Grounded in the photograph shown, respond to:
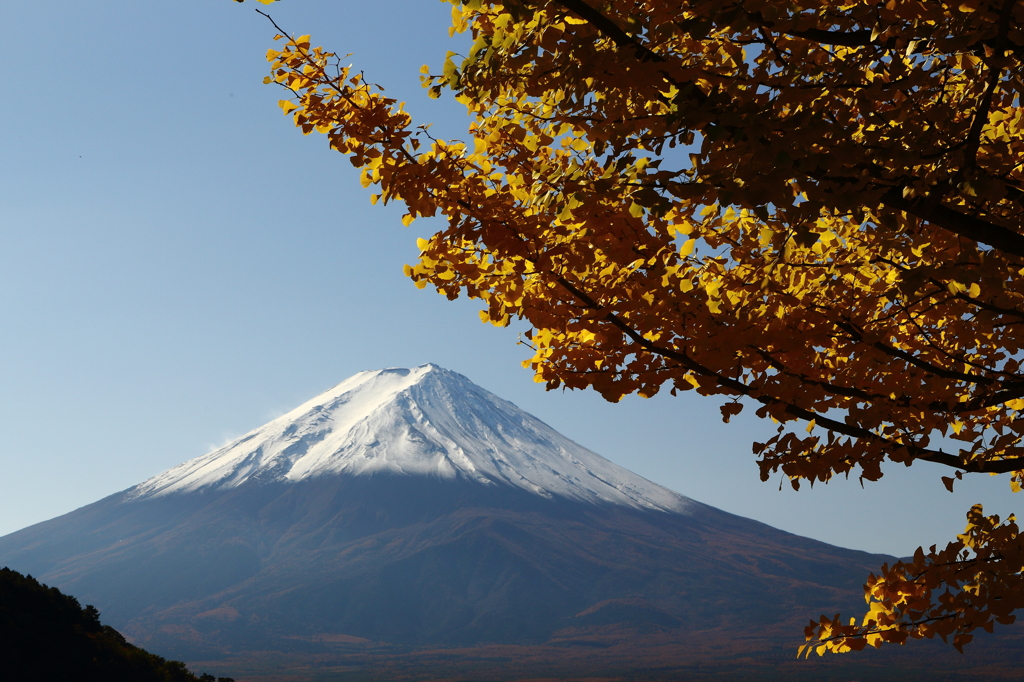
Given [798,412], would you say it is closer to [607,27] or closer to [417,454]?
[607,27]

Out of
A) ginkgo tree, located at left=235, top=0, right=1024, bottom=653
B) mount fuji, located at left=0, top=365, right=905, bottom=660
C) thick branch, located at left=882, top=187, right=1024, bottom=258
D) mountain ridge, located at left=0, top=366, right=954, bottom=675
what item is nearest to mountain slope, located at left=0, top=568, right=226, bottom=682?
ginkgo tree, located at left=235, top=0, right=1024, bottom=653

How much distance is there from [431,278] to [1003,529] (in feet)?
10.8

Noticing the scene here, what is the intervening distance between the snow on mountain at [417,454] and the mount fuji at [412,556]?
739 mm

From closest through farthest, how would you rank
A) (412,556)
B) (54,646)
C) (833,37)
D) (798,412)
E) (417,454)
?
(833,37) → (798,412) → (54,646) → (412,556) → (417,454)

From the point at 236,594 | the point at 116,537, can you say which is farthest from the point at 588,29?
the point at 116,537

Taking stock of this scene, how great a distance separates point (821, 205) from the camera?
89.0 inches

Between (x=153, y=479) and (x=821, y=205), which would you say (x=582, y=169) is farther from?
(x=153, y=479)

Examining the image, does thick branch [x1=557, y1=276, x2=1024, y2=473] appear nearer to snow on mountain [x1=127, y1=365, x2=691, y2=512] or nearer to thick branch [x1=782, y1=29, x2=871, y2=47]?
thick branch [x1=782, y1=29, x2=871, y2=47]

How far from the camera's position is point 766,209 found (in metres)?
2.37

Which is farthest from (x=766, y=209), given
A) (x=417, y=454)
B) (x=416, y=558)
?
(x=417, y=454)

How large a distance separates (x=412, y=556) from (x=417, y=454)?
36403 mm

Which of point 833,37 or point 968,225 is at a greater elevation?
point 833,37

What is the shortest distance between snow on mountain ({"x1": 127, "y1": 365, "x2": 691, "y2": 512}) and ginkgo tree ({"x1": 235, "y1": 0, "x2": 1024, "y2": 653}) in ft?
547

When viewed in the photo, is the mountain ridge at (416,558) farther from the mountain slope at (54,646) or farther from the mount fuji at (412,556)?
the mountain slope at (54,646)
